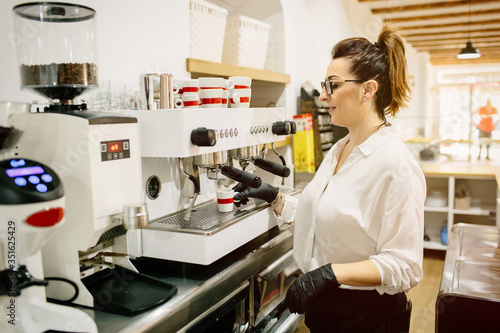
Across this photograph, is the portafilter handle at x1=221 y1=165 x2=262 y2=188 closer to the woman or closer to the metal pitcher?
the woman

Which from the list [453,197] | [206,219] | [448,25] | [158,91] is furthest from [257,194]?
[448,25]

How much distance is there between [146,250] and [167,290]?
233 mm

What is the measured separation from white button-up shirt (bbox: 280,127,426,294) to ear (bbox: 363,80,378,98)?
133 mm

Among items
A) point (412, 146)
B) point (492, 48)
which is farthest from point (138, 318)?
point (492, 48)

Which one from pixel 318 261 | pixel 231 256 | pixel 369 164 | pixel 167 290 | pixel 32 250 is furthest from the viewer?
pixel 231 256

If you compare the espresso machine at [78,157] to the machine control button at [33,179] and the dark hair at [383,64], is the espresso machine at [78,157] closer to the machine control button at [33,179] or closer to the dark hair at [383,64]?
the machine control button at [33,179]

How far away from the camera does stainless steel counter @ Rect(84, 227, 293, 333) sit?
45.8 inches

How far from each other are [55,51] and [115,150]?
34 centimetres

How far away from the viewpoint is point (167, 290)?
133cm

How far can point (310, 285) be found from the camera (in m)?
1.40

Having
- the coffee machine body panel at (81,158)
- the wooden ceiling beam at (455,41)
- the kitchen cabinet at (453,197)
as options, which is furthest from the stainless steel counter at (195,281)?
the wooden ceiling beam at (455,41)

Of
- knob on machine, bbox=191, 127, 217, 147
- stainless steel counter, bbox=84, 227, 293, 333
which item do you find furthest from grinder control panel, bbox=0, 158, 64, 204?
knob on machine, bbox=191, 127, 217, 147

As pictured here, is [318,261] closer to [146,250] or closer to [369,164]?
[369,164]

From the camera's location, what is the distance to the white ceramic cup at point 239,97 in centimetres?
182
